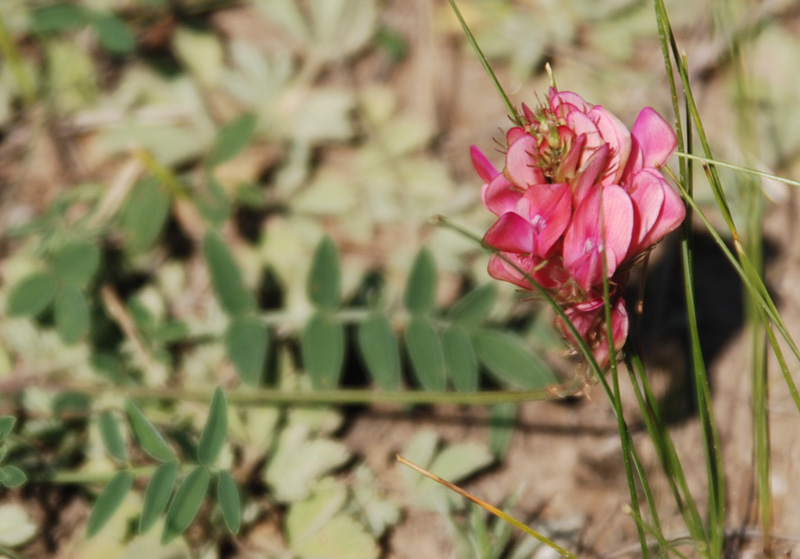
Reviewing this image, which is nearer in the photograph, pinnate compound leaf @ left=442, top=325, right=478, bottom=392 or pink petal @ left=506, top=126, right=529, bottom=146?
pink petal @ left=506, top=126, right=529, bottom=146

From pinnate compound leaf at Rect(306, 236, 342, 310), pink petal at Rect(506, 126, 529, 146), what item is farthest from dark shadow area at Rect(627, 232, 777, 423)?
pink petal at Rect(506, 126, 529, 146)

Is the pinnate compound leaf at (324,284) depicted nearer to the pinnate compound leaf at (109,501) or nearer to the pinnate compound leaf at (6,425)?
the pinnate compound leaf at (109,501)

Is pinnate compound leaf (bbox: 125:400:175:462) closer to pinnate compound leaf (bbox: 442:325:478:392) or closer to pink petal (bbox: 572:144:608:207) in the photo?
pinnate compound leaf (bbox: 442:325:478:392)

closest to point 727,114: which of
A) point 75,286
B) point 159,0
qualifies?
point 159,0

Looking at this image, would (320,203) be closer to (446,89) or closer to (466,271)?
(466,271)

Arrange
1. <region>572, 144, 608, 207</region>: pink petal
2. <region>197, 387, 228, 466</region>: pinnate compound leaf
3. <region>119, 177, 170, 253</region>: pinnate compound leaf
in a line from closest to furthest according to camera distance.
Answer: <region>572, 144, 608, 207</region>: pink petal < <region>197, 387, 228, 466</region>: pinnate compound leaf < <region>119, 177, 170, 253</region>: pinnate compound leaf

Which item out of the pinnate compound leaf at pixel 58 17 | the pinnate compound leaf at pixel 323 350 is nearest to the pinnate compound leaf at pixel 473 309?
the pinnate compound leaf at pixel 323 350

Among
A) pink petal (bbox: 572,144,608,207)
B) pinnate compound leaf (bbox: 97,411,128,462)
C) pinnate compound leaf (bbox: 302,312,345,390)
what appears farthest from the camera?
pinnate compound leaf (bbox: 302,312,345,390)
